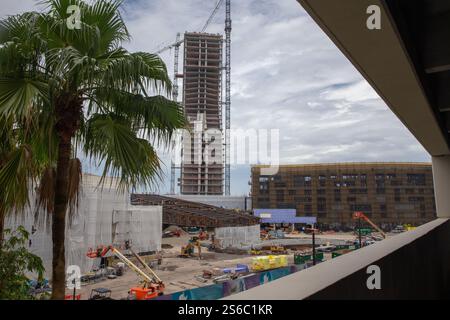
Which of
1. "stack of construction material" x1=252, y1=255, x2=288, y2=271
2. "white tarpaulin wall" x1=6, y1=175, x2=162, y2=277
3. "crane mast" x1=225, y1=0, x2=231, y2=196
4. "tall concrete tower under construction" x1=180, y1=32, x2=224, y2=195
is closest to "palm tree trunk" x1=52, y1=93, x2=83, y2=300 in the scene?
"white tarpaulin wall" x1=6, y1=175, x2=162, y2=277

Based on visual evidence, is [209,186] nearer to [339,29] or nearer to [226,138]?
[226,138]

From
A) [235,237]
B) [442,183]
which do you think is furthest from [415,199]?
[442,183]

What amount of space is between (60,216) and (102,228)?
84.5 ft

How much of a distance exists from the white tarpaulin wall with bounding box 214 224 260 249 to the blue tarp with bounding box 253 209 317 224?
1000 inches

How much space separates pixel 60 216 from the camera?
10.4 ft

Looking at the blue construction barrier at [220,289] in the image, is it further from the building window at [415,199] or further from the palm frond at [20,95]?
the building window at [415,199]

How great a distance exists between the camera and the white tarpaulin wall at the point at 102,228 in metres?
20.5

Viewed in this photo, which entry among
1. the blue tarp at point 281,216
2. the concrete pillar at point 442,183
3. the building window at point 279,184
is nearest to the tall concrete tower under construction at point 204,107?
the building window at point 279,184

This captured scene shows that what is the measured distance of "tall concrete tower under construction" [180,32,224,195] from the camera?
9181cm

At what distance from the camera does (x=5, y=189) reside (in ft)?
8.75

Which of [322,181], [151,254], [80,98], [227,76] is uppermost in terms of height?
[227,76]

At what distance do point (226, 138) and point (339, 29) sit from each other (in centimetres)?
9993

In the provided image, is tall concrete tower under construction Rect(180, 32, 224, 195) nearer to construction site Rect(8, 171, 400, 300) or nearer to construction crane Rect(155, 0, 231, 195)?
construction crane Rect(155, 0, 231, 195)

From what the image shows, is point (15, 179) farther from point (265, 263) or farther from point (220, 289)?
point (265, 263)
